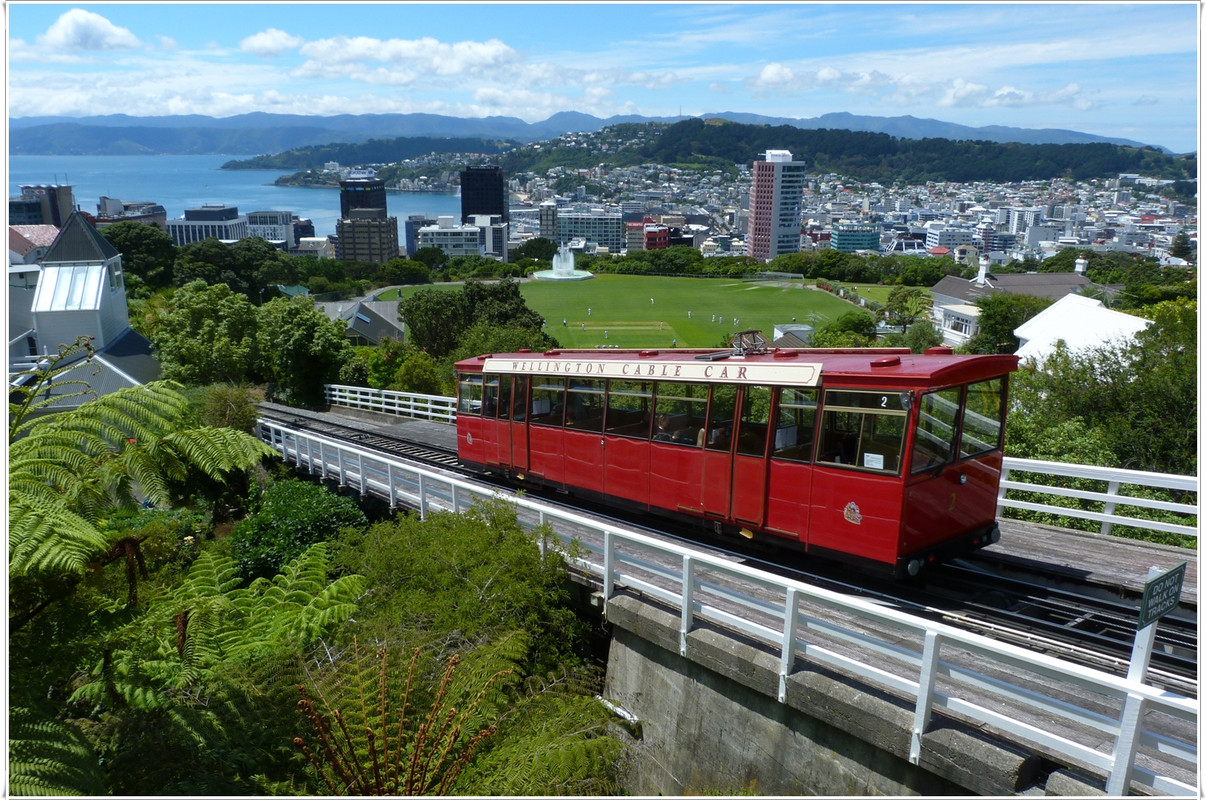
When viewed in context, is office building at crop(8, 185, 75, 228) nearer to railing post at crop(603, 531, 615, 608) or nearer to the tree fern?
railing post at crop(603, 531, 615, 608)

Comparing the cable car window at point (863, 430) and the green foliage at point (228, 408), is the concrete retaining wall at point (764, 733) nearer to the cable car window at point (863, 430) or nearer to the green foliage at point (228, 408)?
the cable car window at point (863, 430)

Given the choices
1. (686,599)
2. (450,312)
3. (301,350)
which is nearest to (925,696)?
(686,599)

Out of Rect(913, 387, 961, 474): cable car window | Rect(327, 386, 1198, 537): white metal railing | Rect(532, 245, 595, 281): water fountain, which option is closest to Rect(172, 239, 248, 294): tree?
Rect(532, 245, 595, 281): water fountain

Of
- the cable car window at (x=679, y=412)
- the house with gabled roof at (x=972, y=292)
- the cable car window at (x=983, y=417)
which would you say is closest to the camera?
the cable car window at (x=983, y=417)

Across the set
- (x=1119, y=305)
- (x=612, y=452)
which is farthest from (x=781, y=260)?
(x=612, y=452)

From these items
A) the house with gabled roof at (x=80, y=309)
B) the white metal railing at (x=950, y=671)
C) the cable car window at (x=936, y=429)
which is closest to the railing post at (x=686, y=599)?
the white metal railing at (x=950, y=671)

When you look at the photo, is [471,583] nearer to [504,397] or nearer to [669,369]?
[669,369]

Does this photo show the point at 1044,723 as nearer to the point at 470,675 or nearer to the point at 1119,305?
the point at 470,675
